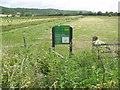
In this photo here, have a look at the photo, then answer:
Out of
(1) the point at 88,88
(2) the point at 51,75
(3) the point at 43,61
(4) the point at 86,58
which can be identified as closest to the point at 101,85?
(1) the point at 88,88

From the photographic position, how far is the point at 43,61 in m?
3.83

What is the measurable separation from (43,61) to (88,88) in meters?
1.58

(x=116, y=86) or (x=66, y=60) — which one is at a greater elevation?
(x=66, y=60)

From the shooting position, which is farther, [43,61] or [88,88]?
[43,61]

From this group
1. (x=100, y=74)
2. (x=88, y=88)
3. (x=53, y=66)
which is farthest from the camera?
(x=53, y=66)

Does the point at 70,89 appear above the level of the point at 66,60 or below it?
below

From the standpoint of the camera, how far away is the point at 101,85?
2.43 meters

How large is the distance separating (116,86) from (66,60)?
3.28ft

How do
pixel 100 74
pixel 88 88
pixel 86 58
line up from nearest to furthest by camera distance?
pixel 88 88 → pixel 100 74 → pixel 86 58

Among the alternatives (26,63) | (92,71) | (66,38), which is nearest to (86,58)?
(92,71)

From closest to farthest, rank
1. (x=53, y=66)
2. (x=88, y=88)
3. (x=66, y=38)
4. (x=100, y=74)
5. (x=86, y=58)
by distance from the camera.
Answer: (x=88, y=88) < (x=100, y=74) < (x=53, y=66) < (x=86, y=58) < (x=66, y=38)

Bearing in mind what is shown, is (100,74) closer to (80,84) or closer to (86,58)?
(80,84)

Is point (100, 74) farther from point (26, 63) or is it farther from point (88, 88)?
point (26, 63)

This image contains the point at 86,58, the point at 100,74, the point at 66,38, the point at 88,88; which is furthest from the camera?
the point at 66,38
